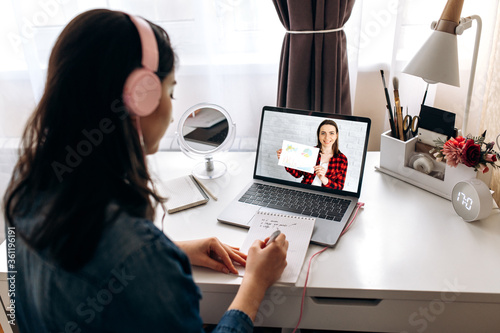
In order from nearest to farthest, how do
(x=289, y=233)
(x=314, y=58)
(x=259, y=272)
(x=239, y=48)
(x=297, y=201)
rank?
(x=259, y=272) → (x=289, y=233) → (x=297, y=201) → (x=314, y=58) → (x=239, y=48)

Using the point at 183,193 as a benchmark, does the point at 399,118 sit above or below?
above

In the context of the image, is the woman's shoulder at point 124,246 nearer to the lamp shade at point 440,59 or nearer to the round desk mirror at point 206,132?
the round desk mirror at point 206,132

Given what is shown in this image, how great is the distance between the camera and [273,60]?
1.62m

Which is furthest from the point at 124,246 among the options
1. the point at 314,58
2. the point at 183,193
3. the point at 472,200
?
the point at 314,58

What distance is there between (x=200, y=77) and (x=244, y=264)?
955 mm

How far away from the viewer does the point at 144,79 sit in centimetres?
63

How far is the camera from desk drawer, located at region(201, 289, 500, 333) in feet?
2.86

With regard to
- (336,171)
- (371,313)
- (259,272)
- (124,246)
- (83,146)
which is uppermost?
(83,146)

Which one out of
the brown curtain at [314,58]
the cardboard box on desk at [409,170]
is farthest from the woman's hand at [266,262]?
the brown curtain at [314,58]

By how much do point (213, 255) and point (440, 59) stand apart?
0.77m

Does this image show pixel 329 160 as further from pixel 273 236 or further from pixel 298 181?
pixel 273 236

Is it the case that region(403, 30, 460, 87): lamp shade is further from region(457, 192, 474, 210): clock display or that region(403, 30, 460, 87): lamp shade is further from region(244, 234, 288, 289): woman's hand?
region(244, 234, 288, 289): woman's hand

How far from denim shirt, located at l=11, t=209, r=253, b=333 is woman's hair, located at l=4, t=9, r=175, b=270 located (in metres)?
0.03

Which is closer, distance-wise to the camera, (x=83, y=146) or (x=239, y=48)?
(x=83, y=146)
